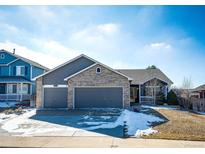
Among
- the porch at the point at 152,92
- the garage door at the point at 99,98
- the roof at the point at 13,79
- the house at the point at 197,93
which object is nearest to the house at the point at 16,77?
the roof at the point at 13,79

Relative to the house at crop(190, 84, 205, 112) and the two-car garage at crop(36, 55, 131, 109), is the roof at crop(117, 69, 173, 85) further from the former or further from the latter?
the two-car garage at crop(36, 55, 131, 109)

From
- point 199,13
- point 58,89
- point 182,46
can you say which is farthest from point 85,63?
point 199,13

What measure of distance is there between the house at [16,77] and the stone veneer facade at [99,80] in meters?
8.84

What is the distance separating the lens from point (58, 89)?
19875 millimetres

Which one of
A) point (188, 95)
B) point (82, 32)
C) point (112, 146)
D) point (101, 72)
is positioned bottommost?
point (112, 146)

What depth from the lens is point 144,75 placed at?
26.5 m

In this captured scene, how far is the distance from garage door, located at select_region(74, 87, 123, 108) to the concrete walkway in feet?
30.3

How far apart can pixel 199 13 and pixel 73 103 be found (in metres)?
11.8

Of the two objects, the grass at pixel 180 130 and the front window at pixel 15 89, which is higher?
the front window at pixel 15 89

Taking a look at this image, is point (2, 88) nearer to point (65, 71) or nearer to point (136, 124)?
point (65, 71)

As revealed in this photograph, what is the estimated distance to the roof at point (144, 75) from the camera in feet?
81.7

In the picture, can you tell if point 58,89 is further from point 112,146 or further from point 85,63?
point 112,146

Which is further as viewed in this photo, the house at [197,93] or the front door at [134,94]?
the front door at [134,94]

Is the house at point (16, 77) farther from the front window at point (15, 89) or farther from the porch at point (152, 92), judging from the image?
the porch at point (152, 92)
